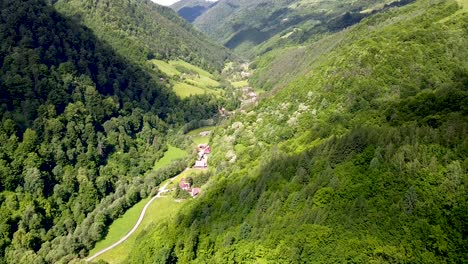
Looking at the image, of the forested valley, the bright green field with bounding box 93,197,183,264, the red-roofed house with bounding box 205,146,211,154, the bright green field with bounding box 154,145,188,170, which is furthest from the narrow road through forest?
the bright green field with bounding box 154,145,188,170

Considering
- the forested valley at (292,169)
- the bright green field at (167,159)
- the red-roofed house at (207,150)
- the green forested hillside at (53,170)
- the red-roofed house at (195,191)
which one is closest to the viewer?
the forested valley at (292,169)

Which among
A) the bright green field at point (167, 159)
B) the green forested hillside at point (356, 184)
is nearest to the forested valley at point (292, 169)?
the green forested hillside at point (356, 184)

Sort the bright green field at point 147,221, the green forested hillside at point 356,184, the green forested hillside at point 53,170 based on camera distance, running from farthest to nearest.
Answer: the green forested hillside at point 53,170, the bright green field at point 147,221, the green forested hillside at point 356,184

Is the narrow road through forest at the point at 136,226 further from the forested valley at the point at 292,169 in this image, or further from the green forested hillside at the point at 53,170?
the green forested hillside at the point at 53,170

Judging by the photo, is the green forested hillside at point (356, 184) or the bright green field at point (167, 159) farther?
the bright green field at point (167, 159)

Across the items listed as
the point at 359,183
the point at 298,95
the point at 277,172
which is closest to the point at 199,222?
the point at 277,172

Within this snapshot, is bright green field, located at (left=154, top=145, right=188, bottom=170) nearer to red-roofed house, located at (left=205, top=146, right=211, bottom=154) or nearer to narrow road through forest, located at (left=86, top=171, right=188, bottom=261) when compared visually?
red-roofed house, located at (left=205, top=146, right=211, bottom=154)

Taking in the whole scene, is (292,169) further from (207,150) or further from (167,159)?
(167,159)
